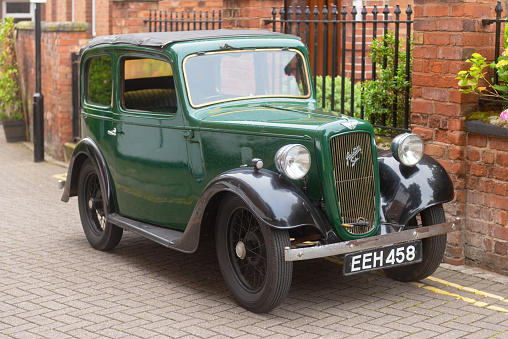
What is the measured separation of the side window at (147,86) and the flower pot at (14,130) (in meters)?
9.07

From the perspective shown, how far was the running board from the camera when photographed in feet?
20.0

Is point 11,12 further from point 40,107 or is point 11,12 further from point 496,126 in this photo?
point 496,126

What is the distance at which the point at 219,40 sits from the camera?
6.32 metres

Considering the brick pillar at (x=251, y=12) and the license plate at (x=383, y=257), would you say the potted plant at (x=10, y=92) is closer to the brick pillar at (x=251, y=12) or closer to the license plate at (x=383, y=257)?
the brick pillar at (x=251, y=12)

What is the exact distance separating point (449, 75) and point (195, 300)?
2.74 m

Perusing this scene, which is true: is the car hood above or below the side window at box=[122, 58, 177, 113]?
below

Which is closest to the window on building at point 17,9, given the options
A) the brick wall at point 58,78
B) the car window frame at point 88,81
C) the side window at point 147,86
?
the brick wall at point 58,78

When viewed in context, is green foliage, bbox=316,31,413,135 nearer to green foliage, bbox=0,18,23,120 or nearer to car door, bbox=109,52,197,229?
car door, bbox=109,52,197,229

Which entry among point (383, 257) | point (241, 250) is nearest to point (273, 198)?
point (241, 250)

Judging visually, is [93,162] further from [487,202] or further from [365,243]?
[487,202]

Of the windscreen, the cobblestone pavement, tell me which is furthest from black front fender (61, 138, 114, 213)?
the windscreen

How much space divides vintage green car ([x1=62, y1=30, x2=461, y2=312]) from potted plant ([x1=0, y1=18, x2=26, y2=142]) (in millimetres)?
8355

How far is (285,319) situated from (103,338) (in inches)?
46.3

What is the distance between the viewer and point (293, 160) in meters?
5.14
